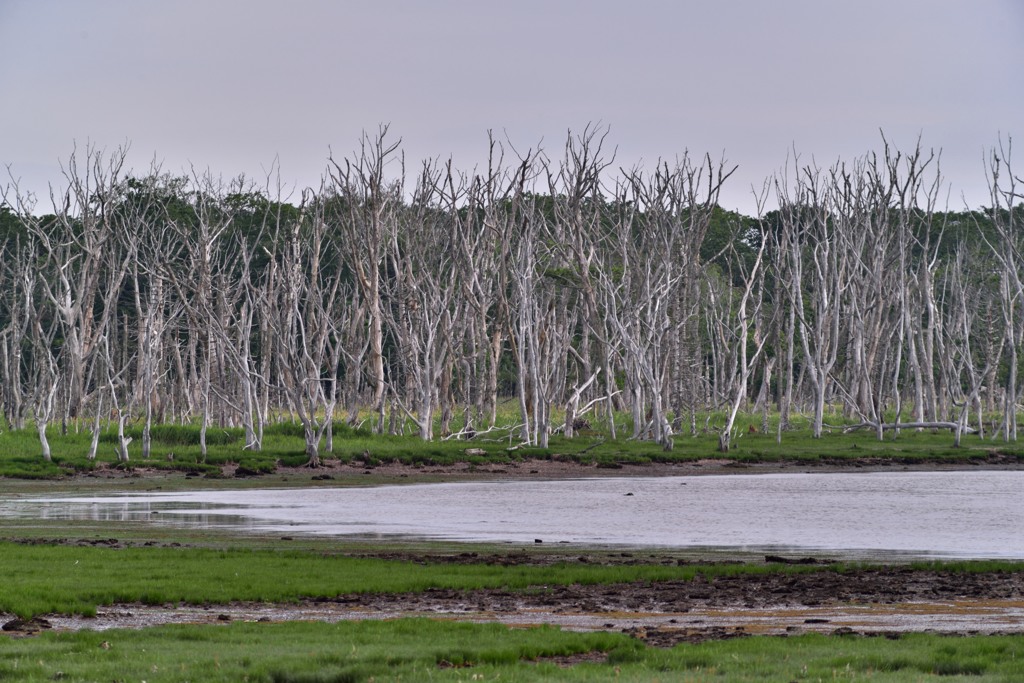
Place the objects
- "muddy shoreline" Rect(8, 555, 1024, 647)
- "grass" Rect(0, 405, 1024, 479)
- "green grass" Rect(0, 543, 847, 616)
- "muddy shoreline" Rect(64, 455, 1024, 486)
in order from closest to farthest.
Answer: "muddy shoreline" Rect(8, 555, 1024, 647) → "green grass" Rect(0, 543, 847, 616) → "muddy shoreline" Rect(64, 455, 1024, 486) → "grass" Rect(0, 405, 1024, 479)

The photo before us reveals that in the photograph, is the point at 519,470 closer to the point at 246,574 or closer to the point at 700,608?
the point at 246,574

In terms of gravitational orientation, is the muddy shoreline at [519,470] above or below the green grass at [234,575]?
above

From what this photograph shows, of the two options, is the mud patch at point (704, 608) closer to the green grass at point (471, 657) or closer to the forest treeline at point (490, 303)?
the green grass at point (471, 657)

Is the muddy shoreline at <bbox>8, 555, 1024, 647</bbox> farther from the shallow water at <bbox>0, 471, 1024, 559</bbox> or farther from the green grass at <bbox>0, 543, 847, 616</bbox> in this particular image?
the shallow water at <bbox>0, 471, 1024, 559</bbox>

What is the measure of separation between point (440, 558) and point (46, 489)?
1804 cm

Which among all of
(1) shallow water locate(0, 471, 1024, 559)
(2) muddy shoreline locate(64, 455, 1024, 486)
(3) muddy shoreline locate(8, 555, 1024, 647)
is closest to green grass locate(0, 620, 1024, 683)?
(3) muddy shoreline locate(8, 555, 1024, 647)

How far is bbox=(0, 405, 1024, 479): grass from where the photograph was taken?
39.7m

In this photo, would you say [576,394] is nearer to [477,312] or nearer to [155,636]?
[477,312]

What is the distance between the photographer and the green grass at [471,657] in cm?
→ 1061

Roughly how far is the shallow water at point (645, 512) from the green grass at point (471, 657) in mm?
8673

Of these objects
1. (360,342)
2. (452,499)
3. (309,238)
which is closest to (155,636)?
(452,499)

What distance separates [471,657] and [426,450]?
33.2 metres

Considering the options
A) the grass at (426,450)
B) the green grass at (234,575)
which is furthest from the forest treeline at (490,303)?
the green grass at (234,575)

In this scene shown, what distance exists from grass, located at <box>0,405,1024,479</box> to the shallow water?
641 cm
